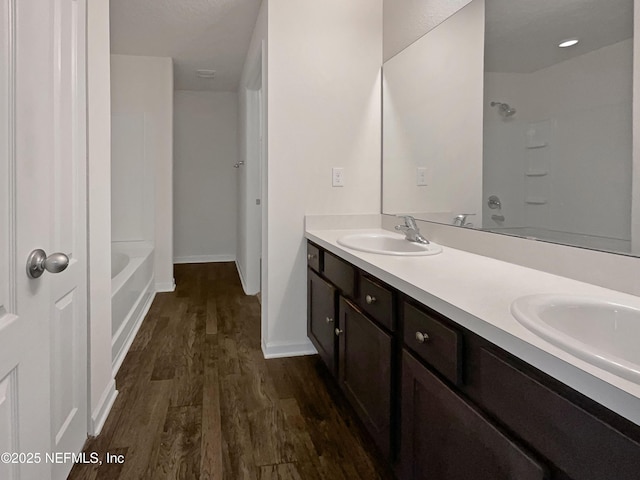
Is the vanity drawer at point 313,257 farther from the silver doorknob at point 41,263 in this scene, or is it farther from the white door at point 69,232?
the silver doorknob at point 41,263

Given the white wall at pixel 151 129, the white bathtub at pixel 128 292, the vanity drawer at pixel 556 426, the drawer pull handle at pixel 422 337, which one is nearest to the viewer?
the vanity drawer at pixel 556 426

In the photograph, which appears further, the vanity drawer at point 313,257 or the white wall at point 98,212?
the vanity drawer at point 313,257

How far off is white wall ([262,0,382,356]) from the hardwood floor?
0.35m

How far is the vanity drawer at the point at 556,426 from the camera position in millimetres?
623

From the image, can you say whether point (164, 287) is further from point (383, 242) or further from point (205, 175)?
point (383, 242)

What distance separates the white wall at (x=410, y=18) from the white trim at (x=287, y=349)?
6.05ft

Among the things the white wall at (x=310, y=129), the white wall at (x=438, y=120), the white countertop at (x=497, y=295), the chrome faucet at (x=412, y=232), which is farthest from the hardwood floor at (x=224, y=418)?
the white wall at (x=438, y=120)

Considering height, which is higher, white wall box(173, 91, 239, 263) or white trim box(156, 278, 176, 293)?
white wall box(173, 91, 239, 263)

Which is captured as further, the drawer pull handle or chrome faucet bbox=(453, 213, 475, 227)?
chrome faucet bbox=(453, 213, 475, 227)

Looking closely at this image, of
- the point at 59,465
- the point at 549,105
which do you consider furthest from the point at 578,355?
the point at 59,465

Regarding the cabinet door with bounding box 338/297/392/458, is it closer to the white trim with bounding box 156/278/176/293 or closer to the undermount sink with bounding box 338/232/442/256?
Answer: the undermount sink with bounding box 338/232/442/256

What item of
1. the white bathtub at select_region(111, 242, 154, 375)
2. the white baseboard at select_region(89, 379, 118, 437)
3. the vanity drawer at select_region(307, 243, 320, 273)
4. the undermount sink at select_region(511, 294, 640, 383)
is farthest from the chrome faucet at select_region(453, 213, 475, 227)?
the white bathtub at select_region(111, 242, 154, 375)

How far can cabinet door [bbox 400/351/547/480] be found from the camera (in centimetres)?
85

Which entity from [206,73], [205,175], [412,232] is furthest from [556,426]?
[205,175]
